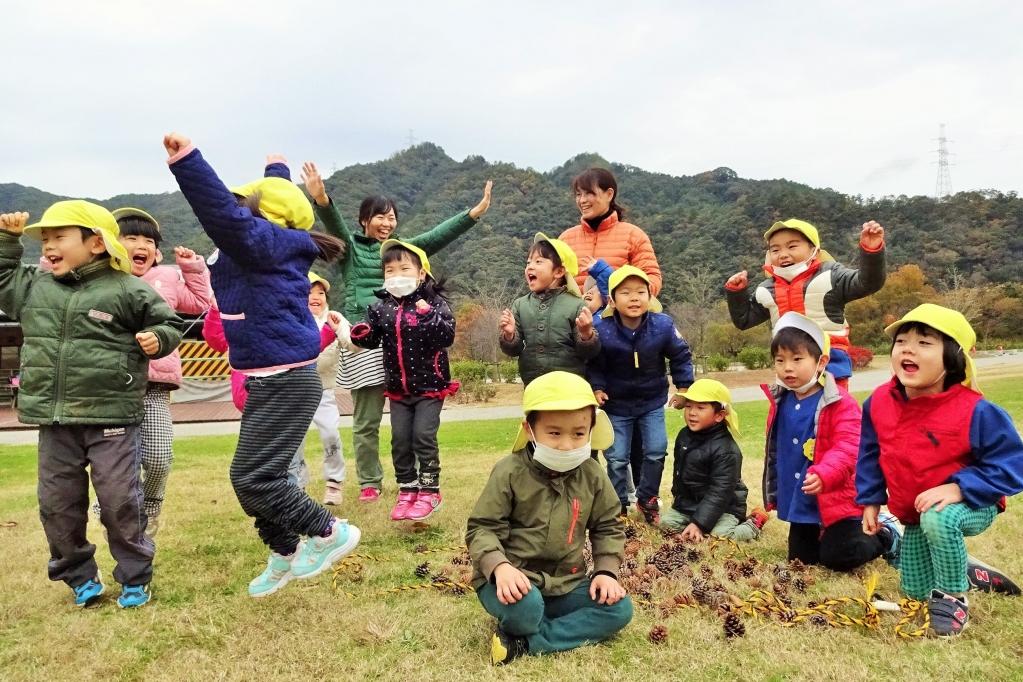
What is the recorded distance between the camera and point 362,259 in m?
5.28

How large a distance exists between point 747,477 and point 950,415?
11.3 ft

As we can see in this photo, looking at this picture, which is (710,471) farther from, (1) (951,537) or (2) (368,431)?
(2) (368,431)

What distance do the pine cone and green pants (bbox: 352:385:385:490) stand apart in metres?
3.03

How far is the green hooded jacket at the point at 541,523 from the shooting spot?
2.86 metres

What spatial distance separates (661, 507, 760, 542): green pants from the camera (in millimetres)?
4362

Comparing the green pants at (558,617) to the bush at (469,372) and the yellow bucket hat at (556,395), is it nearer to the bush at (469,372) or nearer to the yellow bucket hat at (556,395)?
the yellow bucket hat at (556,395)

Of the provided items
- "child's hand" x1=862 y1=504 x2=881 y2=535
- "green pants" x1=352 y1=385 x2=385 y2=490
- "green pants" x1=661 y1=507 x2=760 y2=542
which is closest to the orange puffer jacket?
"green pants" x1=661 y1=507 x2=760 y2=542

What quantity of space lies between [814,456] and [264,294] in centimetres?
295

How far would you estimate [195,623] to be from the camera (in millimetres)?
3047

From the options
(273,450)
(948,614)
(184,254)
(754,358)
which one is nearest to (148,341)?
(273,450)

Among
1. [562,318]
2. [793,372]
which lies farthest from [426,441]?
[793,372]

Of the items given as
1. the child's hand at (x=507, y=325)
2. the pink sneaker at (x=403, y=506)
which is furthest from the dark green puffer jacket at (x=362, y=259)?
the pink sneaker at (x=403, y=506)

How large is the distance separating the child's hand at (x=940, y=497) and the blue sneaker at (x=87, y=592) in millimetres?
3634

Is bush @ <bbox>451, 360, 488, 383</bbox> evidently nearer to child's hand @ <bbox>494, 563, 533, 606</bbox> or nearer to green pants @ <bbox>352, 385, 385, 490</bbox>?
green pants @ <bbox>352, 385, 385, 490</bbox>
